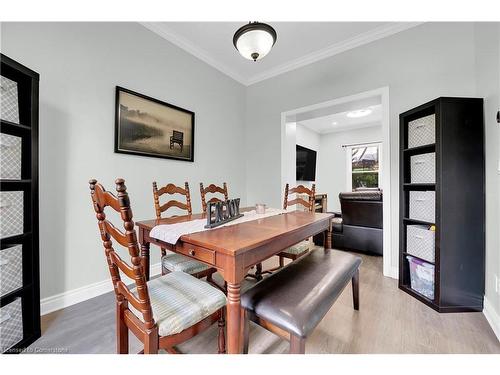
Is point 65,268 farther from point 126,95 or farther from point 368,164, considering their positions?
point 368,164

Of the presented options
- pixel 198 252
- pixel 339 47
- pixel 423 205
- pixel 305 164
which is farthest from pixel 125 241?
pixel 305 164

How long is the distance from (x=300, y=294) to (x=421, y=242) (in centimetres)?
A: 147

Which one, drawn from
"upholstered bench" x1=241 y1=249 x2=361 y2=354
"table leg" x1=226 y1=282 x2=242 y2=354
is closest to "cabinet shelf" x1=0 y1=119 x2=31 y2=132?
"table leg" x1=226 y1=282 x2=242 y2=354

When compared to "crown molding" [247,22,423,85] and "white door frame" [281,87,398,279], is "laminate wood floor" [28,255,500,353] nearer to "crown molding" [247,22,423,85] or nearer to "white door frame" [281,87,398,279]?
"white door frame" [281,87,398,279]

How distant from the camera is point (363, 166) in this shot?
558 cm

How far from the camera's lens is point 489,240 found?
1.58 meters

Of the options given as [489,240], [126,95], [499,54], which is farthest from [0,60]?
[489,240]

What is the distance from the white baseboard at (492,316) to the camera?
1381mm

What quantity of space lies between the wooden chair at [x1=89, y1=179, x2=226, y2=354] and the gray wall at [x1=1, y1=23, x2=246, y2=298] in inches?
44.3

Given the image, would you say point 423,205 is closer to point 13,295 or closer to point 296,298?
point 296,298

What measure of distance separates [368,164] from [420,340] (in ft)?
16.0

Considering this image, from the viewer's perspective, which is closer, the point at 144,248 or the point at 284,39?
the point at 144,248

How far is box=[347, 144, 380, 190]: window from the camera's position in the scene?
5.40 m

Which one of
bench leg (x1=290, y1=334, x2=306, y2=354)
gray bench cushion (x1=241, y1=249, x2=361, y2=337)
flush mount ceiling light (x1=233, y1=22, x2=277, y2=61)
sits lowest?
bench leg (x1=290, y1=334, x2=306, y2=354)
